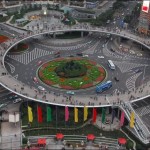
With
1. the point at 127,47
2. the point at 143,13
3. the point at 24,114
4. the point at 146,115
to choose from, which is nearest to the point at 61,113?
the point at 24,114

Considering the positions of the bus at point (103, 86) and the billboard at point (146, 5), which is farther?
the billboard at point (146, 5)

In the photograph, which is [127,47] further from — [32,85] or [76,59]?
[32,85]

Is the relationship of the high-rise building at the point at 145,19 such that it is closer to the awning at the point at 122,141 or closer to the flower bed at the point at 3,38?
the flower bed at the point at 3,38

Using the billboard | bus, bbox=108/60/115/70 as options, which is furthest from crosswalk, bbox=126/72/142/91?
the billboard

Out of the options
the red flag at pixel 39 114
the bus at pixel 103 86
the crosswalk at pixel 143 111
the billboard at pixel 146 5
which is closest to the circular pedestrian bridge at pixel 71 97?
the bus at pixel 103 86

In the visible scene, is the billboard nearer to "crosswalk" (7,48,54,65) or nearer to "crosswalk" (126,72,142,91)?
"crosswalk" (126,72,142,91)

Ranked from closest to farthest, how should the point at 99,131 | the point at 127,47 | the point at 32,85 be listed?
the point at 99,131, the point at 32,85, the point at 127,47
